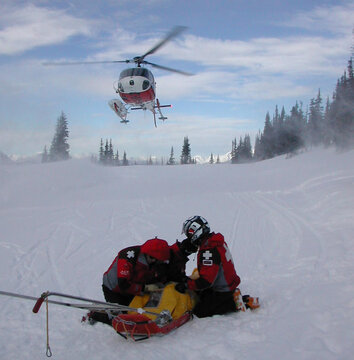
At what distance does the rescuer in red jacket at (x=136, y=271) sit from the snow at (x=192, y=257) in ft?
1.84

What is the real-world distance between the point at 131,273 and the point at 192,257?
4.90 meters

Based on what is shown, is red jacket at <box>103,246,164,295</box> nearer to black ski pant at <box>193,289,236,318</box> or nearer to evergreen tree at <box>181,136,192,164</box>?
black ski pant at <box>193,289,236,318</box>

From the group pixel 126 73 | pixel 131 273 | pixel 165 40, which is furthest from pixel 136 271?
pixel 126 73

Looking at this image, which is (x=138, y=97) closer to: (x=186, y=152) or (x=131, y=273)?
(x=131, y=273)

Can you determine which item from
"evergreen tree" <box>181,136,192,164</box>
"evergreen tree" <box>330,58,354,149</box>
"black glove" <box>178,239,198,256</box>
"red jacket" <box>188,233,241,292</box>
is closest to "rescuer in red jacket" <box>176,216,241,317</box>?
"red jacket" <box>188,233,241,292</box>

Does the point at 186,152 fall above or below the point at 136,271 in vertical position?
Result: above

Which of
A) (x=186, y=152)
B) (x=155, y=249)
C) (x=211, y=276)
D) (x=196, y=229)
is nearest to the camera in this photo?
(x=155, y=249)

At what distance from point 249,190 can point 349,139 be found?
2289cm

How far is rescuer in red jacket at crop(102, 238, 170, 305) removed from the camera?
5.09 metres

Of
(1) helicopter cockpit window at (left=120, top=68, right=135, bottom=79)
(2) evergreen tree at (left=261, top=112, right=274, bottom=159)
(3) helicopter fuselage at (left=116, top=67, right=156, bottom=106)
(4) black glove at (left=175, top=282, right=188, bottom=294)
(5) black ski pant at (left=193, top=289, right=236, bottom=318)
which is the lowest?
(5) black ski pant at (left=193, top=289, right=236, bottom=318)

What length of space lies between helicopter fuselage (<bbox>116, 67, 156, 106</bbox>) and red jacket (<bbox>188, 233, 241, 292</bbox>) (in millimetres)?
11518

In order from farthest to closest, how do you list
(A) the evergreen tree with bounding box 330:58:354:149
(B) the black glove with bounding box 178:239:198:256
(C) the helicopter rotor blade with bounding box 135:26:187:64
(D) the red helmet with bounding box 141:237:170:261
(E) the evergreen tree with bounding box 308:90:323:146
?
(E) the evergreen tree with bounding box 308:90:323:146 → (A) the evergreen tree with bounding box 330:58:354:149 → (C) the helicopter rotor blade with bounding box 135:26:187:64 → (B) the black glove with bounding box 178:239:198:256 → (D) the red helmet with bounding box 141:237:170:261

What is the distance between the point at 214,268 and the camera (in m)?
5.16

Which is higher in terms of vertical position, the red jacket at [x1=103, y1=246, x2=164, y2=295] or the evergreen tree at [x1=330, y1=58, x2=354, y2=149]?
the evergreen tree at [x1=330, y1=58, x2=354, y2=149]
